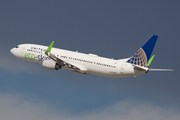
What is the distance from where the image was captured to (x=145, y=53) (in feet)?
205

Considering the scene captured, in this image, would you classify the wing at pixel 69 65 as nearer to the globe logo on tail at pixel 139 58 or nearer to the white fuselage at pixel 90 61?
the white fuselage at pixel 90 61

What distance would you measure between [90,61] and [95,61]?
0.93 m

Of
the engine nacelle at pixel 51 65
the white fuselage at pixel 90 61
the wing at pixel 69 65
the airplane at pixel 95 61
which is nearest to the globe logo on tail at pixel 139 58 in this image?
the airplane at pixel 95 61

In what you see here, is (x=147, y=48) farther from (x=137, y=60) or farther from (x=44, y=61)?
(x=44, y=61)

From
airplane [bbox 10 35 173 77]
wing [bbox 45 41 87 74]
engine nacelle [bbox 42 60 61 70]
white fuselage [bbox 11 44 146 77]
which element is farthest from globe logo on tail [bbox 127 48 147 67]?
engine nacelle [bbox 42 60 61 70]

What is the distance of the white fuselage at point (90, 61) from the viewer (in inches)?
2483

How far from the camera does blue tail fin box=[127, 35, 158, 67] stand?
204 ft

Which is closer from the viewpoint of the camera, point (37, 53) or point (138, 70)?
point (138, 70)

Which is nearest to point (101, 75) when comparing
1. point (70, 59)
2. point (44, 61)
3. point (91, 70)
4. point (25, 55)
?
A: point (91, 70)

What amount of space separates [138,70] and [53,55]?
15.3 metres

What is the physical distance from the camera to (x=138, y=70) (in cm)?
6216

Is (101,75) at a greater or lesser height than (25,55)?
lesser

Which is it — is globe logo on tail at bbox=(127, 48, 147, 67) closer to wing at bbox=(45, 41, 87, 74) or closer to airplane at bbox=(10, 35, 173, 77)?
airplane at bbox=(10, 35, 173, 77)

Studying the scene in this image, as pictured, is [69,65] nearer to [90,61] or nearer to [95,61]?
[90,61]
